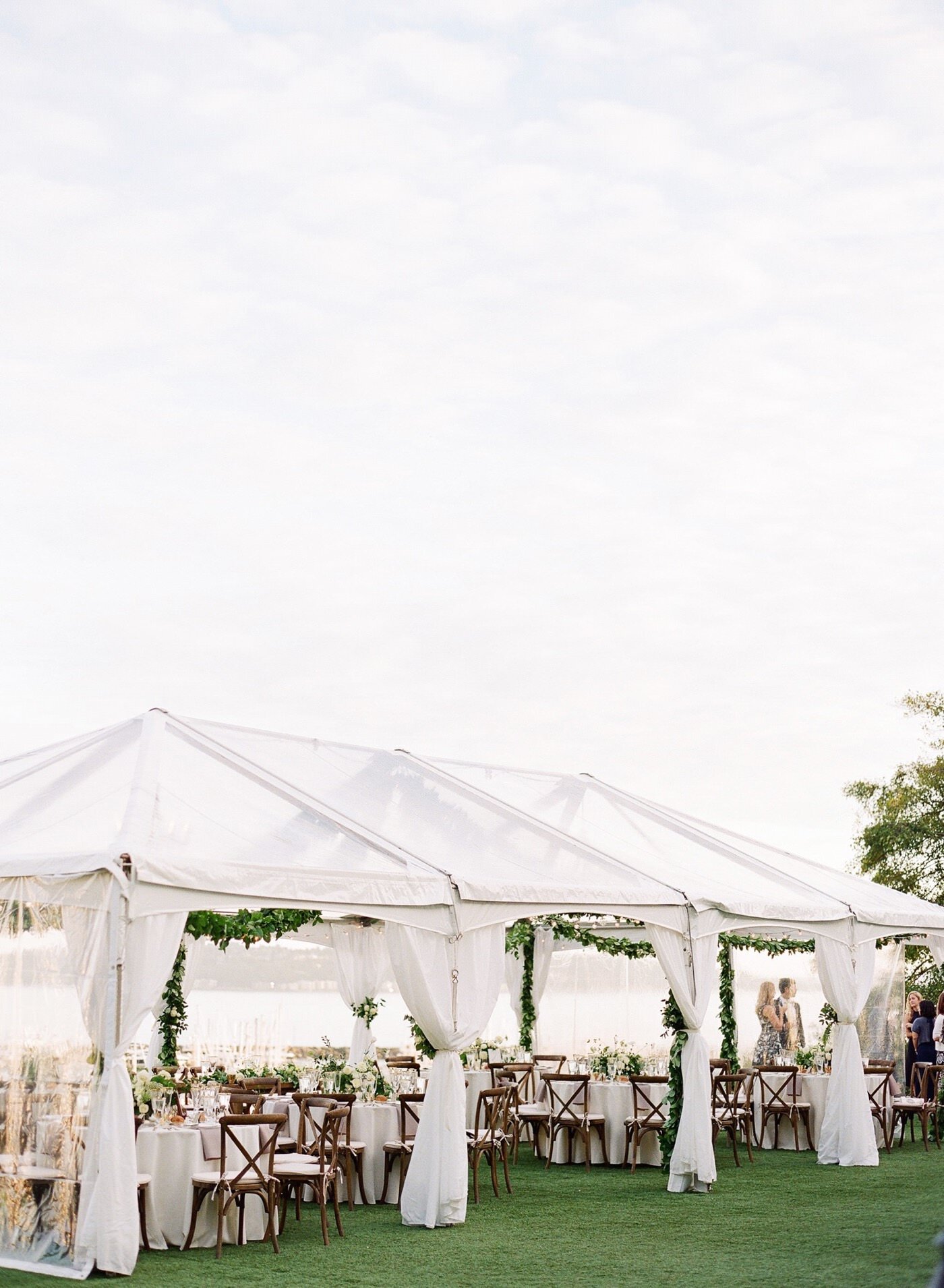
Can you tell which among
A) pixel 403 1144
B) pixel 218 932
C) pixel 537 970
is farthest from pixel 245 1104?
pixel 537 970

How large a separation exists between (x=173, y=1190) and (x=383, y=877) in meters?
2.25

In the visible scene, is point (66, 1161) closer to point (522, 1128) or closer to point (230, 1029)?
point (522, 1128)

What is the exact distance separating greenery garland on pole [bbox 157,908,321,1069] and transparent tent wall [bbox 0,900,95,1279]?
2.13m

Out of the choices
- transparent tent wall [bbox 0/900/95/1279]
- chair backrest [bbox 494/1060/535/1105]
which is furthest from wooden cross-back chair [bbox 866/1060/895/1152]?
transparent tent wall [bbox 0/900/95/1279]

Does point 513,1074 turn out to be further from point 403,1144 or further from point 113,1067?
point 113,1067

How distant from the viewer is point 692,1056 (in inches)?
419

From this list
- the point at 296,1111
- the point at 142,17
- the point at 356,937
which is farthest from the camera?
the point at 356,937

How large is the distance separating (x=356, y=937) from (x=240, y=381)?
Answer: 6467mm

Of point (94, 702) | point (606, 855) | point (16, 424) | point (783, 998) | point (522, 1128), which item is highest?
point (16, 424)

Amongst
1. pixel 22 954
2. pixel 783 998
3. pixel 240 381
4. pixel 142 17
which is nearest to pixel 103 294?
pixel 240 381

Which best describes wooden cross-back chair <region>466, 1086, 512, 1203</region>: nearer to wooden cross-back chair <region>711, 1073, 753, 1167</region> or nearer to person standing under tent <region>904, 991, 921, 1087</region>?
wooden cross-back chair <region>711, 1073, 753, 1167</region>

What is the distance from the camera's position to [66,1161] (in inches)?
293

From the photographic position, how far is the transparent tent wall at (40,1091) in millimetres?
7402

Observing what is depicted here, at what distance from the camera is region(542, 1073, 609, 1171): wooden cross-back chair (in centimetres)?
1197
